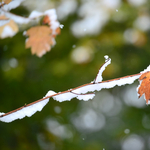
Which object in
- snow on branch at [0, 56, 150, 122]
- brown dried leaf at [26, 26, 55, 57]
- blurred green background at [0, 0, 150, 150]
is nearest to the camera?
snow on branch at [0, 56, 150, 122]

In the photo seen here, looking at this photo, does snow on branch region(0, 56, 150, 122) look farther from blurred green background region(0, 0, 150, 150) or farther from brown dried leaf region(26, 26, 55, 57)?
blurred green background region(0, 0, 150, 150)

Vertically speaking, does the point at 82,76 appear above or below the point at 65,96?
above

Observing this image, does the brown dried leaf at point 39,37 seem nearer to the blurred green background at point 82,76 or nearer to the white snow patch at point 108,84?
the blurred green background at point 82,76

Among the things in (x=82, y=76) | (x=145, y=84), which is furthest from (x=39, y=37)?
(x=145, y=84)

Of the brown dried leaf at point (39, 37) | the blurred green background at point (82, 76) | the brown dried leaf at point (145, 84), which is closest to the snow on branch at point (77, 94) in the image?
the brown dried leaf at point (145, 84)

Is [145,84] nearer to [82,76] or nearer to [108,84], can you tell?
[108,84]

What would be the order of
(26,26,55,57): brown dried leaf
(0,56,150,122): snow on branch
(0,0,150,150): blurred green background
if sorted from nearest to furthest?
(0,56,150,122): snow on branch → (26,26,55,57): brown dried leaf → (0,0,150,150): blurred green background


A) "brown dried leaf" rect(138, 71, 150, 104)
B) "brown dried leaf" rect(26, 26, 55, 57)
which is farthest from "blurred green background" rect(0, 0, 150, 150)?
"brown dried leaf" rect(138, 71, 150, 104)

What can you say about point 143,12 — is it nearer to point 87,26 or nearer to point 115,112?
point 87,26
